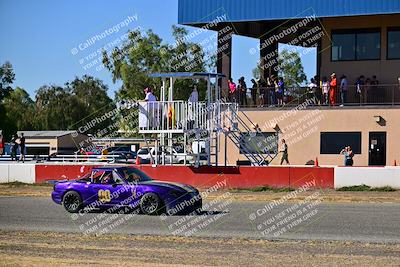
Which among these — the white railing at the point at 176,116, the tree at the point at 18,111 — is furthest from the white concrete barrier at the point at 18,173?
the tree at the point at 18,111

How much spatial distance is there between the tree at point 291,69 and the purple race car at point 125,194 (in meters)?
55.7

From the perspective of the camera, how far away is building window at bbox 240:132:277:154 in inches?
1387

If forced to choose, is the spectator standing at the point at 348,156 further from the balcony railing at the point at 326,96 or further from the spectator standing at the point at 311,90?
the spectator standing at the point at 311,90

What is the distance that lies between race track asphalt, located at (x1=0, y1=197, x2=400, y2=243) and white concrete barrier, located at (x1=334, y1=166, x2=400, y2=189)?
456 cm

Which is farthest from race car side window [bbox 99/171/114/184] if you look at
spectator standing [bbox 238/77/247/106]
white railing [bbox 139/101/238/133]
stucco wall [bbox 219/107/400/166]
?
spectator standing [bbox 238/77/247/106]

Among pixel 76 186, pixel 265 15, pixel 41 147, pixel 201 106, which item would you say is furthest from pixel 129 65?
pixel 76 186

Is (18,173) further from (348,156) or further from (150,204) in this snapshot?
(150,204)

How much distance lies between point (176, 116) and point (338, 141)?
7.75 meters

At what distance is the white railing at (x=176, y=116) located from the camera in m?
31.9

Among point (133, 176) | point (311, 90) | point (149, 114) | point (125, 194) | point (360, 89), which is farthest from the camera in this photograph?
point (311, 90)

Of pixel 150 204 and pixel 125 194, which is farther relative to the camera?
pixel 125 194

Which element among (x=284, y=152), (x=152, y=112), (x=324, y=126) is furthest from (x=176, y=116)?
(x=324, y=126)

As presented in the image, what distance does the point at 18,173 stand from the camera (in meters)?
34.5

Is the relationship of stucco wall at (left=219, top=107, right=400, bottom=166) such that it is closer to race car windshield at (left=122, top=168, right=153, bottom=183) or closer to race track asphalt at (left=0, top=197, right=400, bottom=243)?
race track asphalt at (left=0, top=197, right=400, bottom=243)
